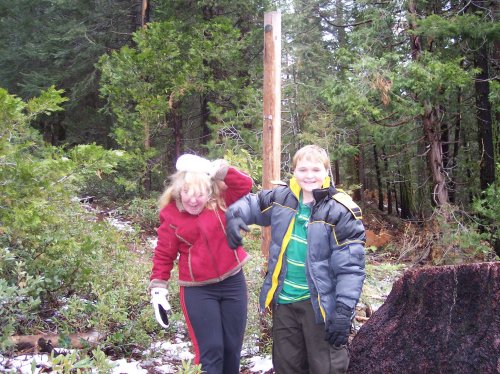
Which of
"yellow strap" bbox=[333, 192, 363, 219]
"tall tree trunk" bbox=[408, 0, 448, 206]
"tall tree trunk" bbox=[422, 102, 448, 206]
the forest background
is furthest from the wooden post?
"tall tree trunk" bbox=[422, 102, 448, 206]

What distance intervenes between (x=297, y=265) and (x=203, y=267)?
2.13ft

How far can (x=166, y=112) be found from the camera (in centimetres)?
1308

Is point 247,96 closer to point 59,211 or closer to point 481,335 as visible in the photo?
point 59,211

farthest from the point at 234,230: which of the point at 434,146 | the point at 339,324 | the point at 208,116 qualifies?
the point at 208,116

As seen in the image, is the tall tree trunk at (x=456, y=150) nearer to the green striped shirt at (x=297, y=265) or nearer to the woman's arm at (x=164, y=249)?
the green striped shirt at (x=297, y=265)

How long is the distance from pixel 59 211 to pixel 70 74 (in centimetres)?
1452

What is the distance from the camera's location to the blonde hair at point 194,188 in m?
3.22

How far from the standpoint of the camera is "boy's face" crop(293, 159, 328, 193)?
3.12m

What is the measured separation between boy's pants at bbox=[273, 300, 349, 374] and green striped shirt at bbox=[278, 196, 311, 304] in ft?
0.18

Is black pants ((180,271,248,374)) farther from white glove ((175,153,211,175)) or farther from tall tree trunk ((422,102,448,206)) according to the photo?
tall tree trunk ((422,102,448,206))

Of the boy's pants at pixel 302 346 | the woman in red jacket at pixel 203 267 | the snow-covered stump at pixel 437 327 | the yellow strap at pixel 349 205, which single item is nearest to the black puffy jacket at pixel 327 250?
the yellow strap at pixel 349 205

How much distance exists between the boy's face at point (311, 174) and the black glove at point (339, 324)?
781 mm

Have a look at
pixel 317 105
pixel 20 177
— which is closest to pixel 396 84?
pixel 317 105

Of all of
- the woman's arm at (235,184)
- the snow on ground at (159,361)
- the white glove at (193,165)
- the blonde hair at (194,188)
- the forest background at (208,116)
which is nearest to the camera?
the blonde hair at (194,188)
